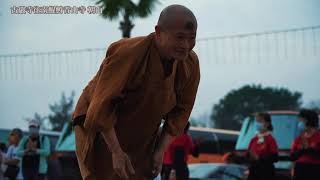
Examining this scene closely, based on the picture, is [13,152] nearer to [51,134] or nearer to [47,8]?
[47,8]

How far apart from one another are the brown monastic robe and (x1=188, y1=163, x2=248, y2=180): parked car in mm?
8484

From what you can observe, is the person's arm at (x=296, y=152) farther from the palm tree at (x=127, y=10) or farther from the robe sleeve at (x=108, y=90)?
the palm tree at (x=127, y=10)

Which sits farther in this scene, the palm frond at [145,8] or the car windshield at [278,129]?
the palm frond at [145,8]

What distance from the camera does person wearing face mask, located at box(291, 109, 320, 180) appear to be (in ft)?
33.1

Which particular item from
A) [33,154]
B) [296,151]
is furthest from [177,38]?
[33,154]

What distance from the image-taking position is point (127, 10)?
23391 millimetres

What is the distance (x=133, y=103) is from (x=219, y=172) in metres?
9.00

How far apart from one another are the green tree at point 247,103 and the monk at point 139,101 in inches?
2088

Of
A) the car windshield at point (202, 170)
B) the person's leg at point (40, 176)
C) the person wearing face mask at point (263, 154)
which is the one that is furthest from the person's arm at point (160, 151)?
the car windshield at point (202, 170)

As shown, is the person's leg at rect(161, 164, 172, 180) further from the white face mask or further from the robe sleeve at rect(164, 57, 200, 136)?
the robe sleeve at rect(164, 57, 200, 136)

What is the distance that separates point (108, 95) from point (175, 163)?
27.7 feet

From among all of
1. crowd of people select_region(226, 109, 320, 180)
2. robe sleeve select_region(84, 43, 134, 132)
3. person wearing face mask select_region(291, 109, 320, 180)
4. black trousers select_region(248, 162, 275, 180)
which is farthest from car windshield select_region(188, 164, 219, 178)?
robe sleeve select_region(84, 43, 134, 132)

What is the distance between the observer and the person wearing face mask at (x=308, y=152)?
1009cm

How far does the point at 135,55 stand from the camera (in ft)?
14.4
